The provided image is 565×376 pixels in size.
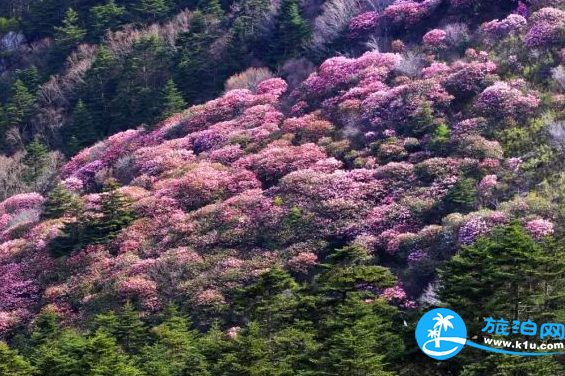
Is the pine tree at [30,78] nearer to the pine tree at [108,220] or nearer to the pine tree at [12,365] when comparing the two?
the pine tree at [108,220]

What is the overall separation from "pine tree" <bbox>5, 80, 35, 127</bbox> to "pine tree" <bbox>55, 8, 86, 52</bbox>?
5103mm

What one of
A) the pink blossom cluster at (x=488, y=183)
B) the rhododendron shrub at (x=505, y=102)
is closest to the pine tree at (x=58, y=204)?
the rhododendron shrub at (x=505, y=102)

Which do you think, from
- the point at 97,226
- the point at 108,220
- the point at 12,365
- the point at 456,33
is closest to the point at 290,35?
the point at 456,33

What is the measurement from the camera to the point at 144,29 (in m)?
63.8

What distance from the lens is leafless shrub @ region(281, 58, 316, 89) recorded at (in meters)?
47.1

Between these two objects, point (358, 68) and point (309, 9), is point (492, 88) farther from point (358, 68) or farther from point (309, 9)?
point (309, 9)

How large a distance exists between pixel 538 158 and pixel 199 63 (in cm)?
2657

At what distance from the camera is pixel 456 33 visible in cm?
4216

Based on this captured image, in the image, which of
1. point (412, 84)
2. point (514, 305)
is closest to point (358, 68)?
point (412, 84)

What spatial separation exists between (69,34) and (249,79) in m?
21.6

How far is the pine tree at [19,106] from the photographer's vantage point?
59.7 meters

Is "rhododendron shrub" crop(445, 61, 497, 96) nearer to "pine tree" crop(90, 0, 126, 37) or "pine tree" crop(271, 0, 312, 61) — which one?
"pine tree" crop(271, 0, 312, 61)

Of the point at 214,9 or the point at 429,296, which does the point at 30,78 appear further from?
the point at 429,296

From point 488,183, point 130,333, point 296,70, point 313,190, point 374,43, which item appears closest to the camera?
point 130,333
